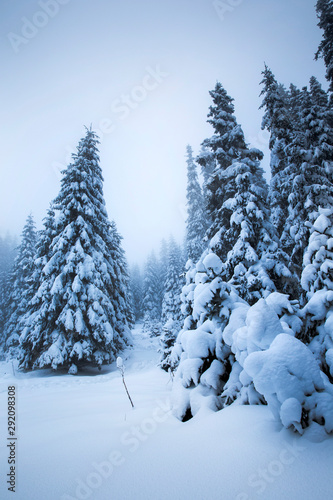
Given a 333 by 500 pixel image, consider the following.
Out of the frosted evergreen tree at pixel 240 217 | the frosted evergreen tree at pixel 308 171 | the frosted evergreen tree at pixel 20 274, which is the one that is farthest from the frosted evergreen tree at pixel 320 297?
the frosted evergreen tree at pixel 20 274

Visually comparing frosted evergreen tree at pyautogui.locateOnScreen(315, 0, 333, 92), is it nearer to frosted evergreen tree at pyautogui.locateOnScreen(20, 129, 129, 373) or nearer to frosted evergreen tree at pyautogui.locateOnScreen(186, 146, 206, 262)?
frosted evergreen tree at pyautogui.locateOnScreen(186, 146, 206, 262)

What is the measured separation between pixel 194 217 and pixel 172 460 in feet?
73.4

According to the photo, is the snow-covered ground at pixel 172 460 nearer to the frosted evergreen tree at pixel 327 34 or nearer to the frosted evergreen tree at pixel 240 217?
the frosted evergreen tree at pixel 240 217

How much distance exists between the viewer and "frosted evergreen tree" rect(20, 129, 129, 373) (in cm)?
1284

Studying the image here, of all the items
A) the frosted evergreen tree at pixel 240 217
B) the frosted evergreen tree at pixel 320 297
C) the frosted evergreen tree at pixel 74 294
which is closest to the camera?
the frosted evergreen tree at pixel 320 297

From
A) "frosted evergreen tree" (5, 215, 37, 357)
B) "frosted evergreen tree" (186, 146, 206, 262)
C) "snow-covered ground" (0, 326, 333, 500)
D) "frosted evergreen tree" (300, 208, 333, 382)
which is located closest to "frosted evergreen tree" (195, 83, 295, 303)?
"frosted evergreen tree" (300, 208, 333, 382)

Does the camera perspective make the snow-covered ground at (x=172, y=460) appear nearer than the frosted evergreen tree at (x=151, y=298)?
Yes

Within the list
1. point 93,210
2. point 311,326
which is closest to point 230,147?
point 93,210

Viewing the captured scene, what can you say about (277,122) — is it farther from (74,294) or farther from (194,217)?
(74,294)

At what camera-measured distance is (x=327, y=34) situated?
1267 centimetres

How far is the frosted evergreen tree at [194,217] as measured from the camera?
21.8m

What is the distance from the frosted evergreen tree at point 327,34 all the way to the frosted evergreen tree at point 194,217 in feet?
42.3

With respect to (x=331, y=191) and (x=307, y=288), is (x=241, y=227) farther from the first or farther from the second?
(x=307, y=288)

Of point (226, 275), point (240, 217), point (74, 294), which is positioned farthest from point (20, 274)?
point (240, 217)
